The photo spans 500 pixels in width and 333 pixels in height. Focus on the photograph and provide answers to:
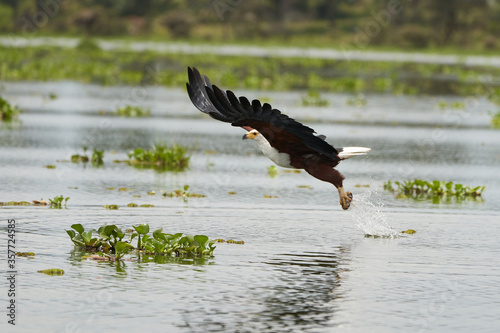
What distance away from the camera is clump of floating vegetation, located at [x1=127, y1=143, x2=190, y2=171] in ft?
54.9

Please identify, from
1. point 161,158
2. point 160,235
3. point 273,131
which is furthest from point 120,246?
point 161,158

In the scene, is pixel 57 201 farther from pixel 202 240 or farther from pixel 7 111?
pixel 7 111

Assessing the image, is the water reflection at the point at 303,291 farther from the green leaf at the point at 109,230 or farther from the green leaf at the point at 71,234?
the green leaf at the point at 71,234

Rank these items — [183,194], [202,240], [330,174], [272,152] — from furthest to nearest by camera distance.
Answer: [183,194] < [330,174] < [272,152] < [202,240]

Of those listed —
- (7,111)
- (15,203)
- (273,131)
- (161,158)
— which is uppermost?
(7,111)

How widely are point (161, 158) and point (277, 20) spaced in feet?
207

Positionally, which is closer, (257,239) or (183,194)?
(257,239)

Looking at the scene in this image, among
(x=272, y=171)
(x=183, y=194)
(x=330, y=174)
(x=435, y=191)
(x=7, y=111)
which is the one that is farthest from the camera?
(x=7, y=111)

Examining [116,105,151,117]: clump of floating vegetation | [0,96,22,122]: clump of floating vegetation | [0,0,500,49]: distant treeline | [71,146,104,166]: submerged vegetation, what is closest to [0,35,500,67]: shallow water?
[0,0,500,49]: distant treeline

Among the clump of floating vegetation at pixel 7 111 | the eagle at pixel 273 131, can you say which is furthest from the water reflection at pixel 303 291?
the clump of floating vegetation at pixel 7 111

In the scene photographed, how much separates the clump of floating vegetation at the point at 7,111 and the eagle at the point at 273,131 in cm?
1170

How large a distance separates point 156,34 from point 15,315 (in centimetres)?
6682

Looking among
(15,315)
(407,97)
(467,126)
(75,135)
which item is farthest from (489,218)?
(407,97)

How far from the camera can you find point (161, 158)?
16906 mm
